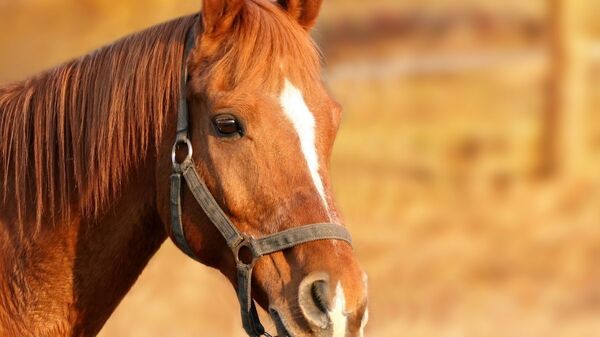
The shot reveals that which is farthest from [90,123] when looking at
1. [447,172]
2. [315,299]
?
[447,172]

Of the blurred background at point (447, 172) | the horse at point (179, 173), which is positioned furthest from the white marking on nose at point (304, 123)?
the blurred background at point (447, 172)

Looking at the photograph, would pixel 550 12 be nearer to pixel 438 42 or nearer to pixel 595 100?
pixel 595 100

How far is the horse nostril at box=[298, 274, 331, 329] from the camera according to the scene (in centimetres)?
308

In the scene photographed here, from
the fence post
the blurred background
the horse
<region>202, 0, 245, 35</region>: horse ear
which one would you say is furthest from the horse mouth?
the fence post

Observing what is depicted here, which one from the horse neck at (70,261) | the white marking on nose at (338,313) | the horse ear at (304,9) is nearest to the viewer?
the white marking on nose at (338,313)

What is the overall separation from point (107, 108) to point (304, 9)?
73 cm

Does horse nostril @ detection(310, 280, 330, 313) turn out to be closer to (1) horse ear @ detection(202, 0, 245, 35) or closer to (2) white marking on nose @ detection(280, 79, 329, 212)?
(2) white marking on nose @ detection(280, 79, 329, 212)

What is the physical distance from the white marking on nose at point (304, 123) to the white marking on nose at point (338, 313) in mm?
271

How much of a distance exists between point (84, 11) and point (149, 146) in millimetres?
8666

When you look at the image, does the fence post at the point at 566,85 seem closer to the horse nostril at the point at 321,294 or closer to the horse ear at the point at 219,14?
the horse ear at the point at 219,14

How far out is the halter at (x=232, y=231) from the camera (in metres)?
3.16

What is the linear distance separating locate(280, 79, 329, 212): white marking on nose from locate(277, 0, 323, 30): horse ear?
431 mm

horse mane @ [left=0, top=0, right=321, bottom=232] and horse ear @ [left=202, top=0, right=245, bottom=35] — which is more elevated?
horse ear @ [left=202, top=0, right=245, bottom=35]

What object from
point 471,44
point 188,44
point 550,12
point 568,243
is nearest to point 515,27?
point 471,44
